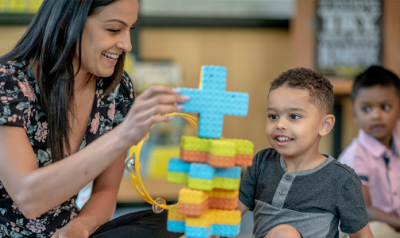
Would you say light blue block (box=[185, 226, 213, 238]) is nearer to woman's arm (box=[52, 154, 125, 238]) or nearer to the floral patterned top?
woman's arm (box=[52, 154, 125, 238])

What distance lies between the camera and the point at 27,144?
94cm

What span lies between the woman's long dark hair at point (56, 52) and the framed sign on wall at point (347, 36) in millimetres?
1858

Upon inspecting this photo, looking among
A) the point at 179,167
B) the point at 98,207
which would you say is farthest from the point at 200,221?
the point at 98,207

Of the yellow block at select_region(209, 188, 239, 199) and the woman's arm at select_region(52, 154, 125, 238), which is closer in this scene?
the yellow block at select_region(209, 188, 239, 199)

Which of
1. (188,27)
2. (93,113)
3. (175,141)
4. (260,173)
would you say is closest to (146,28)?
(188,27)

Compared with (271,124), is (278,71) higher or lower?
higher

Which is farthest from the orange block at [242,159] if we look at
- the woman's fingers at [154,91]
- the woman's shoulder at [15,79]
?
the woman's shoulder at [15,79]

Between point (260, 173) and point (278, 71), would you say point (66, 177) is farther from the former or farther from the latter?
point (278, 71)

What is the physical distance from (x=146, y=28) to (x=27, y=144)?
201cm

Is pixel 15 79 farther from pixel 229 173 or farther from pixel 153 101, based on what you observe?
pixel 229 173

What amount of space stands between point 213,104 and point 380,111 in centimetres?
102

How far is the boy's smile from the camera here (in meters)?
1.05

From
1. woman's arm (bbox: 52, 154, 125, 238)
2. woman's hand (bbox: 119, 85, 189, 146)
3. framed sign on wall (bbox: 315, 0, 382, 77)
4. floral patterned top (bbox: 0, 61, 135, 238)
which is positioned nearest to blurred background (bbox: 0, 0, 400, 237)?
framed sign on wall (bbox: 315, 0, 382, 77)

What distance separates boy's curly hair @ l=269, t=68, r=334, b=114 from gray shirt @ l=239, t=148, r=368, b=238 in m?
0.17
